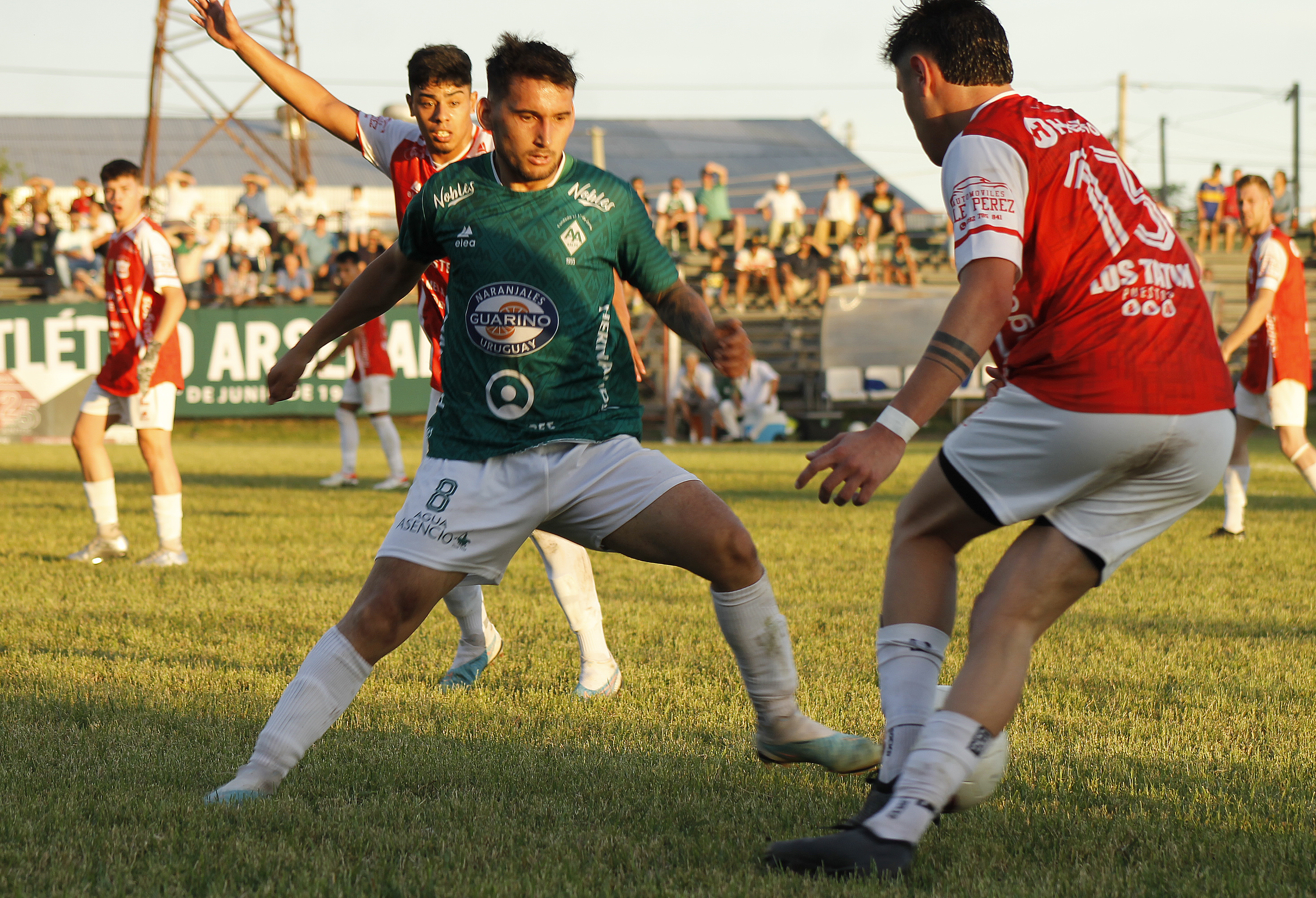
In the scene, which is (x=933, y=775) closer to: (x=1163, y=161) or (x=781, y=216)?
(x=781, y=216)

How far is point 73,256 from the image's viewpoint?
23.8m

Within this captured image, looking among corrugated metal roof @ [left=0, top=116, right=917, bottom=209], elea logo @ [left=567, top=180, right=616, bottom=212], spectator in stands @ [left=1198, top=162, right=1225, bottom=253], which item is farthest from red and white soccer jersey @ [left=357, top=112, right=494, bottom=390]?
corrugated metal roof @ [left=0, top=116, right=917, bottom=209]

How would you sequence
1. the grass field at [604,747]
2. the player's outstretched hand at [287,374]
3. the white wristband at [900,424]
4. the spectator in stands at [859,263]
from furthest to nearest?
the spectator in stands at [859,263] → the player's outstretched hand at [287,374] → the grass field at [604,747] → the white wristband at [900,424]

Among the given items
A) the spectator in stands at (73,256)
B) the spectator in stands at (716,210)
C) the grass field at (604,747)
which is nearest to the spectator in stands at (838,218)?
the spectator in stands at (716,210)

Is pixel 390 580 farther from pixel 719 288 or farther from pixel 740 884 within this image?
pixel 719 288

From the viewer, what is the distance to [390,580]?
334cm

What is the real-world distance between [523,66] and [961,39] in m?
1.12

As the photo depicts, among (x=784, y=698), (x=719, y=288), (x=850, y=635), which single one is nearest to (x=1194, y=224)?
(x=719, y=288)

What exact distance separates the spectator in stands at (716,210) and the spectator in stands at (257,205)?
9.06 meters

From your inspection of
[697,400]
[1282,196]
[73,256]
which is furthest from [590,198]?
[1282,196]

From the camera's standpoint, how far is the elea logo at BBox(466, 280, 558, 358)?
3387 millimetres

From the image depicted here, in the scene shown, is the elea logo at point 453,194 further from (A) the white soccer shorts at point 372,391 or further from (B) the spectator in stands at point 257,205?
(B) the spectator in stands at point 257,205

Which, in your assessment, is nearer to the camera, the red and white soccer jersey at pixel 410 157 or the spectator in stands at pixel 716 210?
the red and white soccer jersey at pixel 410 157

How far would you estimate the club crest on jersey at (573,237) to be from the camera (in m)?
3.41
